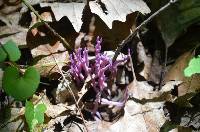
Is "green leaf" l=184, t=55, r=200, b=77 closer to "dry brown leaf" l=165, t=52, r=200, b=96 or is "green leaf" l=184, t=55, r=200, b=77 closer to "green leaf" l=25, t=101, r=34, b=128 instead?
"dry brown leaf" l=165, t=52, r=200, b=96

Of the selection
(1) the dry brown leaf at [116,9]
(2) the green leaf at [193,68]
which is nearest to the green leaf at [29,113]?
(1) the dry brown leaf at [116,9]

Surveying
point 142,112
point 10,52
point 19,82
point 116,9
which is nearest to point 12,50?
point 10,52

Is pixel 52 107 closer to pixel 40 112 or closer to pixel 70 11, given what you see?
pixel 40 112

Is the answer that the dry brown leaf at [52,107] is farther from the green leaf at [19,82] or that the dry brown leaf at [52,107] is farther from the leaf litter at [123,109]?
the green leaf at [19,82]

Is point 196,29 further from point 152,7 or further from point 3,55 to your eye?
point 3,55

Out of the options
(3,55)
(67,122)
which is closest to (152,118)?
(67,122)

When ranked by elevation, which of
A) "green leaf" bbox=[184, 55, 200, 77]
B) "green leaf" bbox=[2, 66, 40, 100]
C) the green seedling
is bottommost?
"green leaf" bbox=[184, 55, 200, 77]

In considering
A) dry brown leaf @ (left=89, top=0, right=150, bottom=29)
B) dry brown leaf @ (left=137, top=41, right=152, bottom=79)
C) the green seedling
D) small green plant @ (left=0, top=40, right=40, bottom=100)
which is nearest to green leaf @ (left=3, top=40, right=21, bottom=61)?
the green seedling
